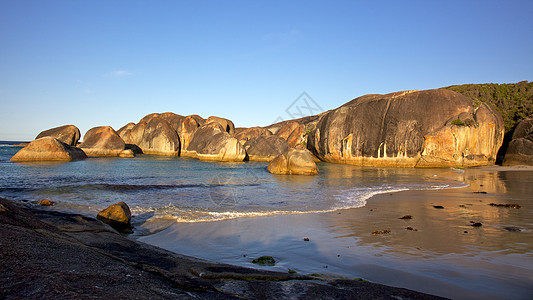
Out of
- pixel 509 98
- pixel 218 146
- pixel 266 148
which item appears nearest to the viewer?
pixel 218 146

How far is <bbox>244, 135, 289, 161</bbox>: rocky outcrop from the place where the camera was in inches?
1540

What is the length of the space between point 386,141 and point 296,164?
42.3 feet

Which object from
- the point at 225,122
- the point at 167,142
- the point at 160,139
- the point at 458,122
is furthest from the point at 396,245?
the point at 225,122

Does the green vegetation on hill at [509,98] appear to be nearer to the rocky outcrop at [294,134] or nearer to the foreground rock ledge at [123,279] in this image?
the rocky outcrop at [294,134]

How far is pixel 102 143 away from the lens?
41.7 metres

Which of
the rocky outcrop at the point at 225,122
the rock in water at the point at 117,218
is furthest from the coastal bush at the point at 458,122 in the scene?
the rocky outcrop at the point at 225,122

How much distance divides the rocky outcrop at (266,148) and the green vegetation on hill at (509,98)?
24062 millimetres

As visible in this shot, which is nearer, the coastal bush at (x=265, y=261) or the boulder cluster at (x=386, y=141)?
the coastal bush at (x=265, y=261)

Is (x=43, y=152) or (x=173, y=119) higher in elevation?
(x=173, y=119)

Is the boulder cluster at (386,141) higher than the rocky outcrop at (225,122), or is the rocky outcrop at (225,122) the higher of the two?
the rocky outcrop at (225,122)

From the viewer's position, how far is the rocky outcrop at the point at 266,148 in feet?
128

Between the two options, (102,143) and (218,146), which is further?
(102,143)

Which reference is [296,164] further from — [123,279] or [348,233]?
[123,279]

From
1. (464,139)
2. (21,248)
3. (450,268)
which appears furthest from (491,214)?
(464,139)
